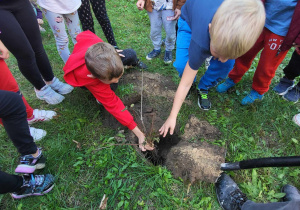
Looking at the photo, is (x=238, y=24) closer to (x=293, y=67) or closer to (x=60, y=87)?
(x=293, y=67)

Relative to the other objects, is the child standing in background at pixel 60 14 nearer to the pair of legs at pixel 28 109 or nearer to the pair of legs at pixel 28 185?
the pair of legs at pixel 28 109

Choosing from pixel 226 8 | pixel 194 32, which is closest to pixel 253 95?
pixel 194 32

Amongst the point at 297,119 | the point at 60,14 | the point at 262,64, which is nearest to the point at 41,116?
the point at 60,14

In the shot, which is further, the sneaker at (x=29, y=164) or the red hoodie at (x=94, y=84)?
the red hoodie at (x=94, y=84)

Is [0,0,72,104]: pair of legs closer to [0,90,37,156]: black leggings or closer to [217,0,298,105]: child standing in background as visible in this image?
[0,90,37,156]: black leggings

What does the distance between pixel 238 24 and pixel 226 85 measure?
170 cm

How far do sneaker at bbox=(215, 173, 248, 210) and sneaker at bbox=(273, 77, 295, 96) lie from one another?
1760 mm

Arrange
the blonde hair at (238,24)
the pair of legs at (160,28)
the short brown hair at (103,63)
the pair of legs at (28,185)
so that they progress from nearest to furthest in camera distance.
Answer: the blonde hair at (238,24) < the pair of legs at (28,185) < the short brown hair at (103,63) < the pair of legs at (160,28)

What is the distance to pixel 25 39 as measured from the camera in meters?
1.90

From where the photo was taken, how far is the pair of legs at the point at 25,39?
173cm

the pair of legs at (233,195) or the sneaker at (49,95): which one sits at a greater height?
the sneaker at (49,95)

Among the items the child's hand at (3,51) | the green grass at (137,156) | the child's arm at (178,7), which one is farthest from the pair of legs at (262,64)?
the child's hand at (3,51)

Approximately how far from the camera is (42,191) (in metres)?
1.81

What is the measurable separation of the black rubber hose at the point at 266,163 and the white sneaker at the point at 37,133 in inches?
82.6
